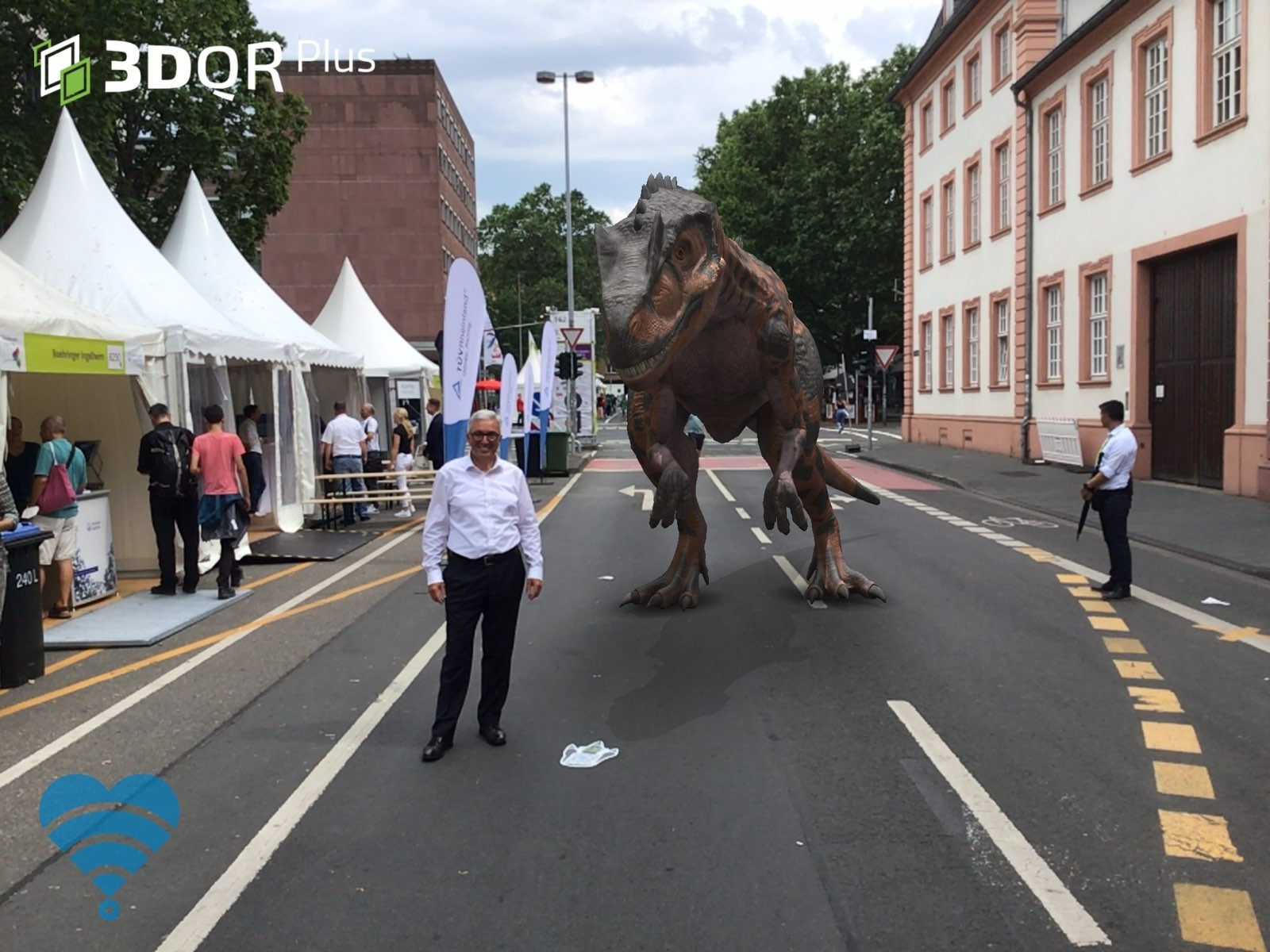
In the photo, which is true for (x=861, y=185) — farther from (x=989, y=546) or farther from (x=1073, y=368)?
(x=989, y=546)

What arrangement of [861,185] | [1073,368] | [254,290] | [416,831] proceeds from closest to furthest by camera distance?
[416,831], [254,290], [1073,368], [861,185]

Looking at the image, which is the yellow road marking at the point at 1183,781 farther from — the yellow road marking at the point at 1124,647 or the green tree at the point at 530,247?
the green tree at the point at 530,247

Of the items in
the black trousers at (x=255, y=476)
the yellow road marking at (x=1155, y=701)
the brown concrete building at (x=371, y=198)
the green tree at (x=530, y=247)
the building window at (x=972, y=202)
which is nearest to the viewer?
the yellow road marking at (x=1155, y=701)

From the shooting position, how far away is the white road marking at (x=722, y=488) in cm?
1989

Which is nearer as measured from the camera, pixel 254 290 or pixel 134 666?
pixel 134 666

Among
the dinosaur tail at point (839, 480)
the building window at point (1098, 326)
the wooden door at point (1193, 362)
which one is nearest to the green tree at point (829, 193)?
the building window at point (1098, 326)

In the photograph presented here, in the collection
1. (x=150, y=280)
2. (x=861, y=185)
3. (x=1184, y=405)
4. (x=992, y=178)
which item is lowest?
(x=1184, y=405)

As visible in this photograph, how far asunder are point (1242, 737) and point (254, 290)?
14932 mm

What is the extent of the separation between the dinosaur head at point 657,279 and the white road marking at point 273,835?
8.48 ft

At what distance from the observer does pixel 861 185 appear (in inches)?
1849

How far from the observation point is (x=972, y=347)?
104 feet

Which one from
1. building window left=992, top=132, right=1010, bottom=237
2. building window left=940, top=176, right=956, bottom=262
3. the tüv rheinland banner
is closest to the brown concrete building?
building window left=940, top=176, right=956, bottom=262

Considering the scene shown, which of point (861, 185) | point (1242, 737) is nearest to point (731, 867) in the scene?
point (1242, 737)

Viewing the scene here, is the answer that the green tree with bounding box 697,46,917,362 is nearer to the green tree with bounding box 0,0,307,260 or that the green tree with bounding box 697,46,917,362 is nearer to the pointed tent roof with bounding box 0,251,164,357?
the green tree with bounding box 0,0,307,260
